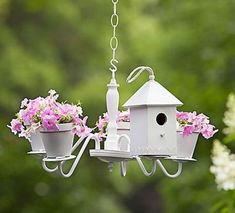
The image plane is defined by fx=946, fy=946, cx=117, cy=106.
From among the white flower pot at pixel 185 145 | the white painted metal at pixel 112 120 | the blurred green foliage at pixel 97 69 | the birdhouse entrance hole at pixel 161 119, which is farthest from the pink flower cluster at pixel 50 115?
the blurred green foliage at pixel 97 69

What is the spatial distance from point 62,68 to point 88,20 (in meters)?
0.95

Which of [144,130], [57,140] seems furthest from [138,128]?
[57,140]

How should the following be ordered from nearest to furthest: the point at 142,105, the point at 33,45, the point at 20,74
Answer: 1. the point at 142,105
2. the point at 20,74
3. the point at 33,45

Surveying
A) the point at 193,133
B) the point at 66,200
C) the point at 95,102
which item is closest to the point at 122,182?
the point at 95,102

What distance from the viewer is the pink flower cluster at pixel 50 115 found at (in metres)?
4.61

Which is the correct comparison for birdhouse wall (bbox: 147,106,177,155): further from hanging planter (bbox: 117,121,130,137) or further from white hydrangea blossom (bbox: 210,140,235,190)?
white hydrangea blossom (bbox: 210,140,235,190)

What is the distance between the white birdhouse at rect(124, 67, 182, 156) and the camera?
4645mm

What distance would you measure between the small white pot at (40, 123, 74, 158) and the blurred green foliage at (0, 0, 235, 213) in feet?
15.7

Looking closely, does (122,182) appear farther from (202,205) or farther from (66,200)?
(202,205)

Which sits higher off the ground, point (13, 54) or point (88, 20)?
point (88, 20)

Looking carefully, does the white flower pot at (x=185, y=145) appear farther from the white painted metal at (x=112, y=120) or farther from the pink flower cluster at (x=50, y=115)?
the pink flower cluster at (x=50, y=115)

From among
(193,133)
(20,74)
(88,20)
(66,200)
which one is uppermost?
(88,20)

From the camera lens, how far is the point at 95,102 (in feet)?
50.4

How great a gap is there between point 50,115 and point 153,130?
1.73ft
